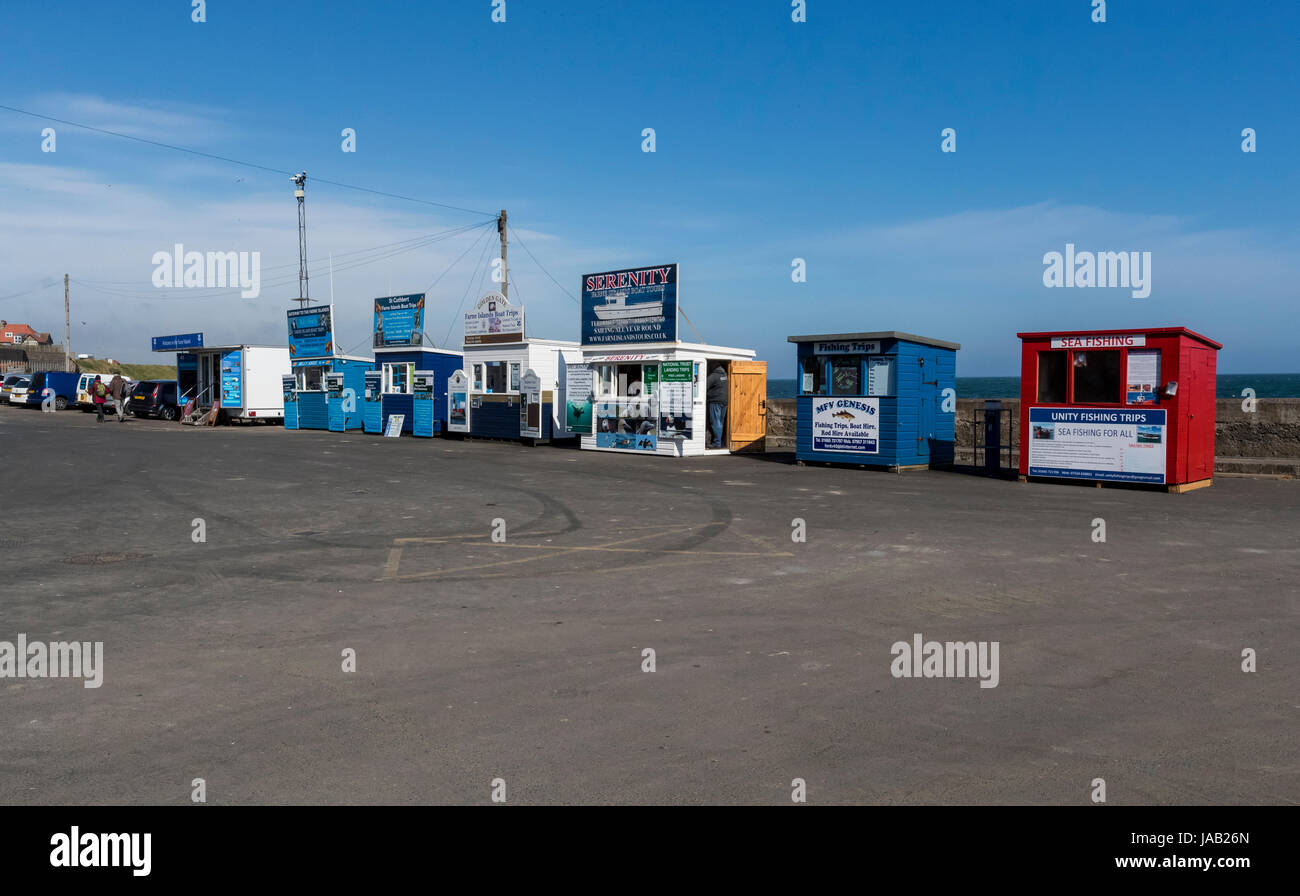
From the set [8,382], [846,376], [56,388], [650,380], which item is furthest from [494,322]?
[8,382]

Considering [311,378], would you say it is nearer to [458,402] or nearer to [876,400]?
[458,402]

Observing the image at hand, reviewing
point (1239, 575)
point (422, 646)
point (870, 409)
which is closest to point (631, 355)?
point (870, 409)

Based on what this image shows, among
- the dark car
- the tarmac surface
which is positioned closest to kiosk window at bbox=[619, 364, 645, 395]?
the tarmac surface

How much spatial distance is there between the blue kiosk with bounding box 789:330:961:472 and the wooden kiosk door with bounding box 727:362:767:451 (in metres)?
4.03

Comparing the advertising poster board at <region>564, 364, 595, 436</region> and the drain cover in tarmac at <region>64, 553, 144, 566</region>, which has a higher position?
the advertising poster board at <region>564, 364, 595, 436</region>

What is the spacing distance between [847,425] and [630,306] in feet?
25.5

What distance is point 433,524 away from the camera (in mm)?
12836

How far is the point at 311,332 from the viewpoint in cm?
3966

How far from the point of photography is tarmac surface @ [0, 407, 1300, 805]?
177 inches

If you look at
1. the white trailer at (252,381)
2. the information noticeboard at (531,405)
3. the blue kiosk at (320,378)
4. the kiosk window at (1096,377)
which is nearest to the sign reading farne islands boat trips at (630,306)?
the information noticeboard at (531,405)

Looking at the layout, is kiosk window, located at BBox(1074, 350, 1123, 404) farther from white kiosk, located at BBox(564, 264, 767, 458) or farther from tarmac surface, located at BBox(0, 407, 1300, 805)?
white kiosk, located at BBox(564, 264, 767, 458)
